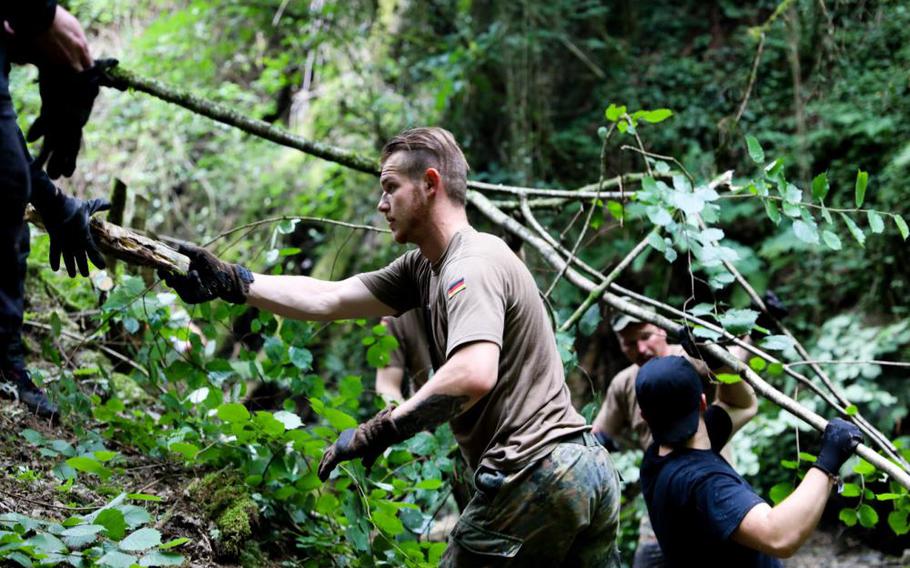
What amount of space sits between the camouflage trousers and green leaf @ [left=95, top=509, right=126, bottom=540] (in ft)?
3.67

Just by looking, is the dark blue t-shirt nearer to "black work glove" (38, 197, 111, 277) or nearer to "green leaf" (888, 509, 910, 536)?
"green leaf" (888, 509, 910, 536)

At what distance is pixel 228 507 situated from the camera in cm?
347

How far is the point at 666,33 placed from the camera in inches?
404

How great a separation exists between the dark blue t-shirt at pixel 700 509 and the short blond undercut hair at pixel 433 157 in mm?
1348

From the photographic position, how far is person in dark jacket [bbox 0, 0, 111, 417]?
250 cm

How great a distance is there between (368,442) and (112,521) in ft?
2.76

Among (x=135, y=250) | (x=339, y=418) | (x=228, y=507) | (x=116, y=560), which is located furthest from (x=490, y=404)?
(x=135, y=250)

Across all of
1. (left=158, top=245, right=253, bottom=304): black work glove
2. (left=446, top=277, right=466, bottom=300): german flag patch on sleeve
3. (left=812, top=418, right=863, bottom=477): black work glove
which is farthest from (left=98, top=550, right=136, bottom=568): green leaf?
(left=812, top=418, right=863, bottom=477): black work glove

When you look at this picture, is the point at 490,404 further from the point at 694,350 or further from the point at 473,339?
the point at 694,350

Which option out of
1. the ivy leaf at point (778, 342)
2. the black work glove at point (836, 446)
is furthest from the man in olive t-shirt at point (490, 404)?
the ivy leaf at point (778, 342)

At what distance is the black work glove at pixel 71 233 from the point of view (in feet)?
9.54

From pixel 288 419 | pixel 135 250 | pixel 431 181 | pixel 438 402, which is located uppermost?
pixel 431 181

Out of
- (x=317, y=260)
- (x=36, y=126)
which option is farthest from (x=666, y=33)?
(x=36, y=126)

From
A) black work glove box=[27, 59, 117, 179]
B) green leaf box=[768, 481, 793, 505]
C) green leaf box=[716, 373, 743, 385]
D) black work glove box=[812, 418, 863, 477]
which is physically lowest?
green leaf box=[768, 481, 793, 505]
